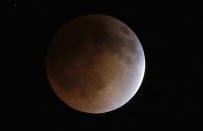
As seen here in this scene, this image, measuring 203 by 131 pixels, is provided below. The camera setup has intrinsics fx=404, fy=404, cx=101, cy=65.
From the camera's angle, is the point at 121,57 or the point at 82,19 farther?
the point at 82,19

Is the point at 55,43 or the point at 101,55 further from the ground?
the point at 55,43

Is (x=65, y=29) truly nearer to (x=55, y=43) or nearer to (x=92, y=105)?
(x=55, y=43)

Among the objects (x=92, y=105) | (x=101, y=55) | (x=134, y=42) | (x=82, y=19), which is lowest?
(x=92, y=105)

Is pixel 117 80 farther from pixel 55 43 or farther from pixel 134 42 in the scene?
pixel 55 43

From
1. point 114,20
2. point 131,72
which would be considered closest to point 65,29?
point 114,20

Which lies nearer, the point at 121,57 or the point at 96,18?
the point at 121,57

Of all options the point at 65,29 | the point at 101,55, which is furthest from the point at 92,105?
the point at 65,29

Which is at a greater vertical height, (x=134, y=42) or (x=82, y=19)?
(x=82, y=19)
